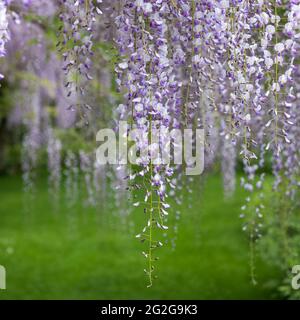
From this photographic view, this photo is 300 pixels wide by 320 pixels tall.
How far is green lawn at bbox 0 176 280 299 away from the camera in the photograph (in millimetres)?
5879

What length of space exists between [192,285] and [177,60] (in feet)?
12.4

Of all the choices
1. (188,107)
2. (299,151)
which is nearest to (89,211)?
(299,151)

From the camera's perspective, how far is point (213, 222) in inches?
347

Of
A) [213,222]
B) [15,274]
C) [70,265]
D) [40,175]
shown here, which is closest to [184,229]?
[213,222]

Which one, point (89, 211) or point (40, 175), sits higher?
point (40, 175)

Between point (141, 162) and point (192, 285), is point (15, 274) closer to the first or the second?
point (192, 285)

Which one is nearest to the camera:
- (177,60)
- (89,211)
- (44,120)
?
(177,60)

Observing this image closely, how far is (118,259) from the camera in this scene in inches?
278

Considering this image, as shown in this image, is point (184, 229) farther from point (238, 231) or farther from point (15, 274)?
point (15, 274)

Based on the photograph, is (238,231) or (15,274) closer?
(15,274)

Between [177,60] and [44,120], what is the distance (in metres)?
8.59

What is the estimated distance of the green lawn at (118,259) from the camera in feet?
19.3
